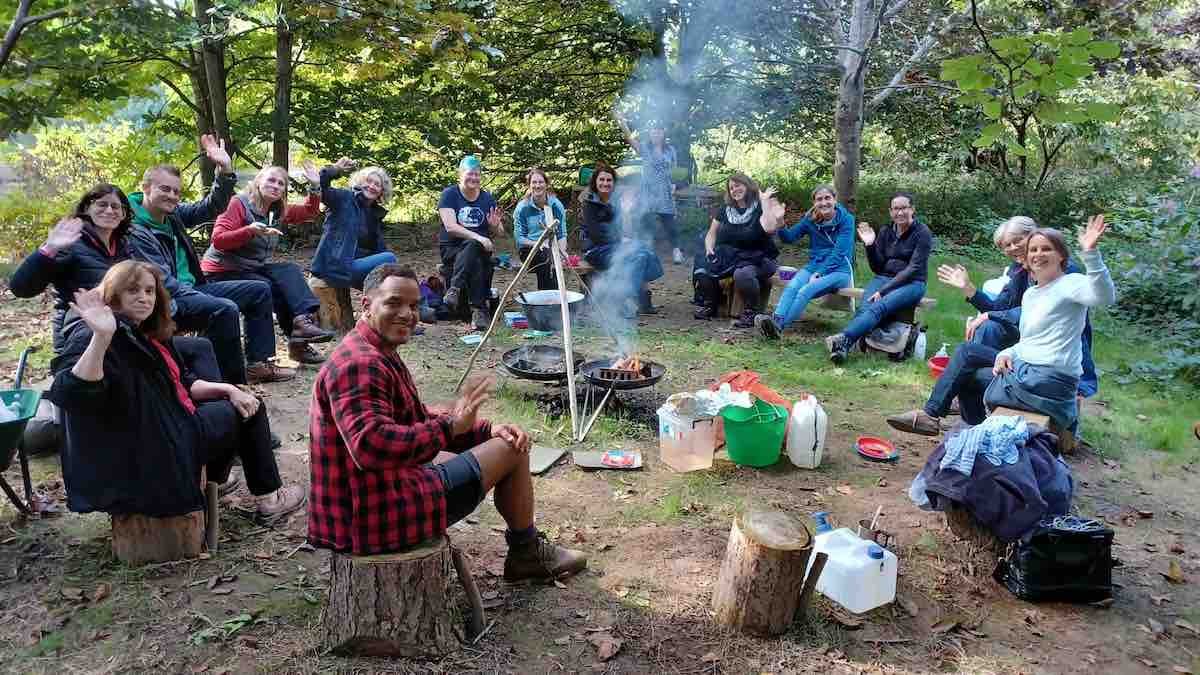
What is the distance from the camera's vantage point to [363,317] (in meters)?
2.87

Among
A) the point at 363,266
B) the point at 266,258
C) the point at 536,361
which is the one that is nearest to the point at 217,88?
the point at 363,266

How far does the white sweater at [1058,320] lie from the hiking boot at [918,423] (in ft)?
3.14

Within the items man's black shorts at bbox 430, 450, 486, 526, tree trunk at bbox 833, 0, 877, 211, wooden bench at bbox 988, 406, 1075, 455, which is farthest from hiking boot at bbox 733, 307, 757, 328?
man's black shorts at bbox 430, 450, 486, 526

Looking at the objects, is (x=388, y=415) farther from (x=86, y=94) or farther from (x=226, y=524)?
(x=86, y=94)

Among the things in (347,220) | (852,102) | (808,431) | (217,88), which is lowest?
(808,431)

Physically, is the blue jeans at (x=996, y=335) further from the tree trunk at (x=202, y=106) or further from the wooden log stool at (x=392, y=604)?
the tree trunk at (x=202, y=106)

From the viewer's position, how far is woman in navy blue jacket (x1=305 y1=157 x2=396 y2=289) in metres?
7.08

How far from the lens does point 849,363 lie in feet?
22.8

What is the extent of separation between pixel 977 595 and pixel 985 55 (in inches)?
94.1

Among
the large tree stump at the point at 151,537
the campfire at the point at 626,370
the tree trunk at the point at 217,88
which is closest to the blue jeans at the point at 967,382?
the campfire at the point at 626,370

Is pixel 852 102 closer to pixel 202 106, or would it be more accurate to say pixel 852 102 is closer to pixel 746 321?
pixel 746 321

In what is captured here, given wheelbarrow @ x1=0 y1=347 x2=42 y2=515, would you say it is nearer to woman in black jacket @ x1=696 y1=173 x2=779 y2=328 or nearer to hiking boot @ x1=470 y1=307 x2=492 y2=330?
hiking boot @ x1=470 y1=307 x2=492 y2=330

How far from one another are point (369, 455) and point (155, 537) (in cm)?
151

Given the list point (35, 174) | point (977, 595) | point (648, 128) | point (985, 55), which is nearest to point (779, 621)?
point (977, 595)
